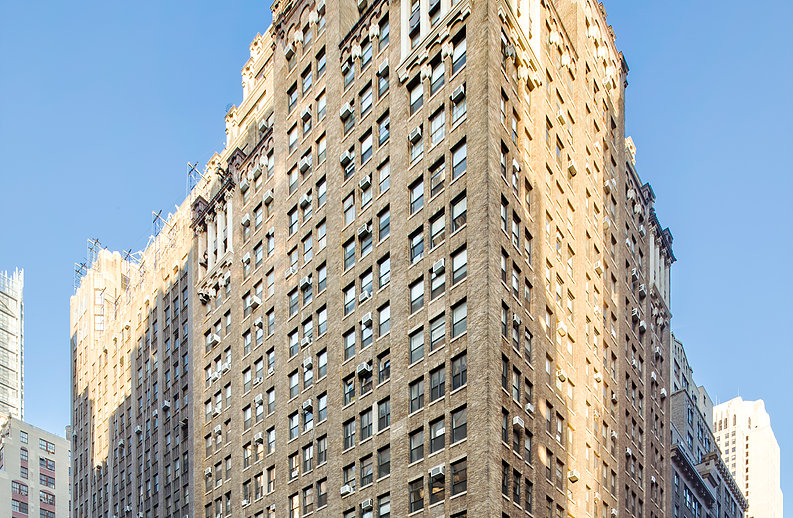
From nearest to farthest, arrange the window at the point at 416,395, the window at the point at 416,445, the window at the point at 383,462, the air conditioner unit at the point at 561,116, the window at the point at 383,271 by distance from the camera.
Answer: the window at the point at 416,445, the window at the point at 416,395, the window at the point at 383,462, the window at the point at 383,271, the air conditioner unit at the point at 561,116

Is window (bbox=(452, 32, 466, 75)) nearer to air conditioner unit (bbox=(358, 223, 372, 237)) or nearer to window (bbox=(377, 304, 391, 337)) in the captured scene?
air conditioner unit (bbox=(358, 223, 372, 237))

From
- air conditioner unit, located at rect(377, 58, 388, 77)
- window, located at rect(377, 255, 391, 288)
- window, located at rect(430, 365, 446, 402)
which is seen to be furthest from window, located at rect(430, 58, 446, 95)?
window, located at rect(430, 365, 446, 402)

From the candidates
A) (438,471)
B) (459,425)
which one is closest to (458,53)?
(459,425)

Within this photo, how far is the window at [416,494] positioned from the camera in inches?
2089

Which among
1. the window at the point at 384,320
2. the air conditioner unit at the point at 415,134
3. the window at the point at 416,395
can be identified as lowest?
the window at the point at 416,395

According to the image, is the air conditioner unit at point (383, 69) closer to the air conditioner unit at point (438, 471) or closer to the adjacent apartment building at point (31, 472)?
the air conditioner unit at point (438, 471)

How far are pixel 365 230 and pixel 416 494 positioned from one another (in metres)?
17.1

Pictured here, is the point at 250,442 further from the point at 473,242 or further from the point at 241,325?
the point at 473,242

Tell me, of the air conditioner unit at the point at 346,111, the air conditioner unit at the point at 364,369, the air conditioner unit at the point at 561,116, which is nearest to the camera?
the air conditioner unit at the point at 364,369

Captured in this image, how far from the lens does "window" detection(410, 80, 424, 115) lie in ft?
203

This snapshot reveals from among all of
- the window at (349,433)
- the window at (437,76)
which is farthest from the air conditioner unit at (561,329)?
the window at (437,76)

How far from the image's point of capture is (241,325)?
77250 millimetres

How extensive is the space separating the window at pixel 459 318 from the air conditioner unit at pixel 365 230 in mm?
10488

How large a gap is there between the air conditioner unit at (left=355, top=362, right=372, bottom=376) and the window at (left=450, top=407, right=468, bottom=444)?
327 inches
